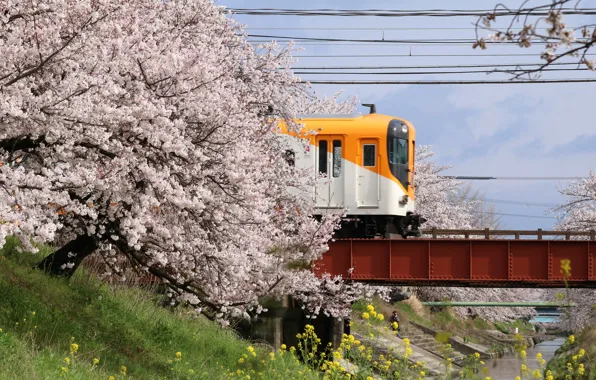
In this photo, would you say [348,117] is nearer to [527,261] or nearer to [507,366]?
[527,261]

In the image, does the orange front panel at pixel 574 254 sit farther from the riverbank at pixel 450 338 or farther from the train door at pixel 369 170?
the train door at pixel 369 170

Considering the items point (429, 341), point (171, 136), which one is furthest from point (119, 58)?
point (429, 341)

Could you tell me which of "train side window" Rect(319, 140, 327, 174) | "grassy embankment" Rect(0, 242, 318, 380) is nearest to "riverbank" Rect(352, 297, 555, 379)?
"train side window" Rect(319, 140, 327, 174)

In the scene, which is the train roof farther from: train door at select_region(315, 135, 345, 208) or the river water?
the river water

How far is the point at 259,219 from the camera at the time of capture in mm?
14680

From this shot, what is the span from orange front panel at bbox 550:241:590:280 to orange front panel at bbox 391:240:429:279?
413cm

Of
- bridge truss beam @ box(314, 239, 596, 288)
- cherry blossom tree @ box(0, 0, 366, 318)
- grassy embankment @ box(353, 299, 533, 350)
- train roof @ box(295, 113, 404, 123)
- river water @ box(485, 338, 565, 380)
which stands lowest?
river water @ box(485, 338, 565, 380)

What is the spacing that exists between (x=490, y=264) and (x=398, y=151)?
5.30 meters

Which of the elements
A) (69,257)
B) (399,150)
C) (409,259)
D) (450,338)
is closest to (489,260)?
(409,259)

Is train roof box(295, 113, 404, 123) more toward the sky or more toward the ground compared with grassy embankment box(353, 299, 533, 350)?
more toward the sky

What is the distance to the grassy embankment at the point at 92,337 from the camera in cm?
1135

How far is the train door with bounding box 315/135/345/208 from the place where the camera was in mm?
25297

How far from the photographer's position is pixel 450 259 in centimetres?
2784

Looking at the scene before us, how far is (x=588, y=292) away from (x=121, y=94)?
98.8 feet
